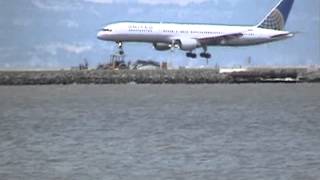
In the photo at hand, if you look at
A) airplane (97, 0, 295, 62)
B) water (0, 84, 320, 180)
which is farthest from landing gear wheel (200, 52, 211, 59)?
water (0, 84, 320, 180)

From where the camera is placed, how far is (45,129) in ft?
162

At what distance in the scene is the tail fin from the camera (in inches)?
6097

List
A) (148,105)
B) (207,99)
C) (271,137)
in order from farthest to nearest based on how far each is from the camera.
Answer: (207,99) → (148,105) → (271,137)

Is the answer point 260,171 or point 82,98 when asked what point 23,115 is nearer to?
point 82,98

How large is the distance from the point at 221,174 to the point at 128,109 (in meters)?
40.3

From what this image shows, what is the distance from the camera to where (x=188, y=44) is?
13775 cm

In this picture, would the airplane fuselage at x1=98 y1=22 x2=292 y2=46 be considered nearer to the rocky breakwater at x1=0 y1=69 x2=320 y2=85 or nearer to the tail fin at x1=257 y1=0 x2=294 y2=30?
the tail fin at x1=257 y1=0 x2=294 y2=30

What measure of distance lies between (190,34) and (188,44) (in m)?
3.78

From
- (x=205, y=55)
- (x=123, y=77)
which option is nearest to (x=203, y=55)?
(x=205, y=55)

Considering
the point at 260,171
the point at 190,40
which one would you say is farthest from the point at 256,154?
the point at 190,40

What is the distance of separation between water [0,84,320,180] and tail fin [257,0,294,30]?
2985 inches

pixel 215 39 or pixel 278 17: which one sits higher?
pixel 278 17

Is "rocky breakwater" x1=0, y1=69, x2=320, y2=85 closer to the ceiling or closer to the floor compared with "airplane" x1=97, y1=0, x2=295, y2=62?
closer to the floor

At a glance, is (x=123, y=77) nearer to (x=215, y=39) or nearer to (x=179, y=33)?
(x=179, y=33)
